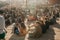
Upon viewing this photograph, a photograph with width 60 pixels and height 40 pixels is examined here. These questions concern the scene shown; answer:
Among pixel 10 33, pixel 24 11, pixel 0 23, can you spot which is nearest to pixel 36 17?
pixel 24 11

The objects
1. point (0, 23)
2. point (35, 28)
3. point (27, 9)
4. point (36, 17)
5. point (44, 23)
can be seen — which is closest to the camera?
point (0, 23)

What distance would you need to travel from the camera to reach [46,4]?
279cm

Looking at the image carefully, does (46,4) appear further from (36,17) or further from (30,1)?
(36,17)

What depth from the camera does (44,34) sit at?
1.99m

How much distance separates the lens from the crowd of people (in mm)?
1814

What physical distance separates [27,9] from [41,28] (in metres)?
0.60

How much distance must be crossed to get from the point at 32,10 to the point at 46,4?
1.17ft

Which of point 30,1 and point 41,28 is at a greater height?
point 30,1

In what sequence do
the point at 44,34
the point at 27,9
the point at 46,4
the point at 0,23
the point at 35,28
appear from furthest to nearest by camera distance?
the point at 46,4, the point at 27,9, the point at 44,34, the point at 35,28, the point at 0,23

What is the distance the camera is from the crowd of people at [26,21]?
5.95 feet

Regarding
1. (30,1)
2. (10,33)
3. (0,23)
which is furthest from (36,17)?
(0,23)

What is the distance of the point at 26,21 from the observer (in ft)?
6.96

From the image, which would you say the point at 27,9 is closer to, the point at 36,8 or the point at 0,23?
the point at 36,8

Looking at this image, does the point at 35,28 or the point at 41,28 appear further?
the point at 41,28
